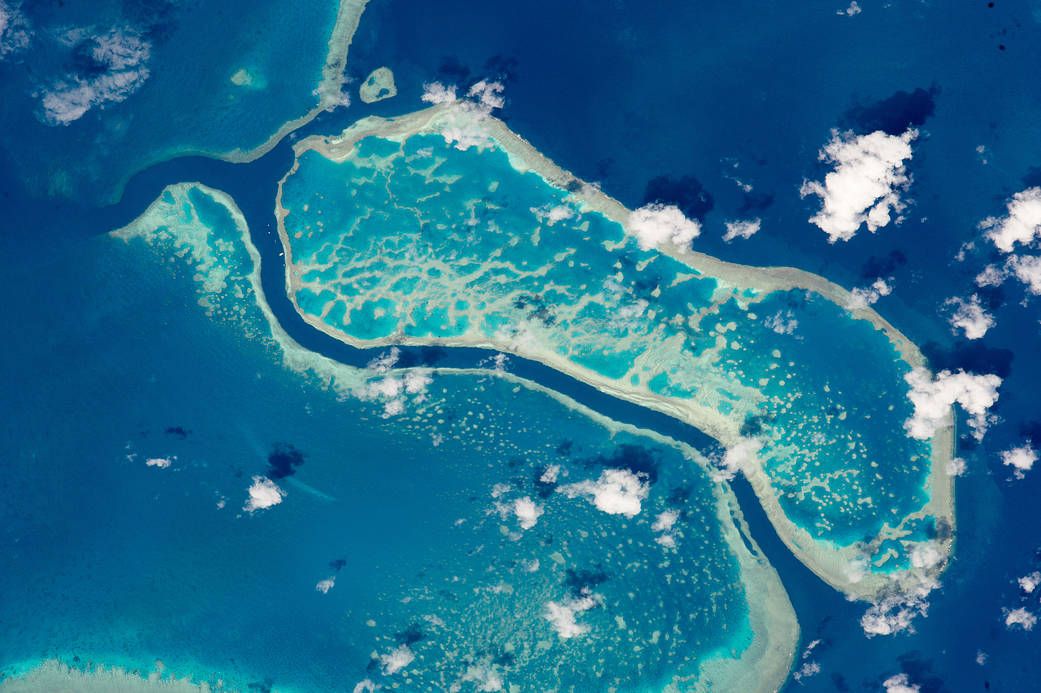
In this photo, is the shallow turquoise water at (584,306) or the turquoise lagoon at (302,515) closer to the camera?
the turquoise lagoon at (302,515)

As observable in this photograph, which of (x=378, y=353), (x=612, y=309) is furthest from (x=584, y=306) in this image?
(x=378, y=353)

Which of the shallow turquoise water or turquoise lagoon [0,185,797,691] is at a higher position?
the shallow turquoise water

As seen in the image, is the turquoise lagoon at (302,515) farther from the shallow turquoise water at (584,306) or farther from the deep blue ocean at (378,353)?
the shallow turquoise water at (584,306)

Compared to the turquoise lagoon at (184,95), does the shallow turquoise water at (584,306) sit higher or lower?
lower

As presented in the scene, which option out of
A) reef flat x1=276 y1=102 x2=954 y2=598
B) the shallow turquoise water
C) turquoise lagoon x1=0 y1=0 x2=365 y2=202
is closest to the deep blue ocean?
turquoise lagoon x1=0 y1=0 x2=365 y2=202

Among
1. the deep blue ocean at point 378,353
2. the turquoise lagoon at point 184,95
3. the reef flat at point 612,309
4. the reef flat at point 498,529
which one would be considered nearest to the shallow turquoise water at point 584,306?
the reef flat at point 612,309

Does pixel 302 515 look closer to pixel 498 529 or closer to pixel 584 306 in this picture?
pixel 498 529

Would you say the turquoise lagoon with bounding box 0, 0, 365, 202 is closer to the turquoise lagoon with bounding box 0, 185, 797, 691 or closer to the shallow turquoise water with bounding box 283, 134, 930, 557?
the turquoise lagoon with bounding box 0, 185, 797, 691
